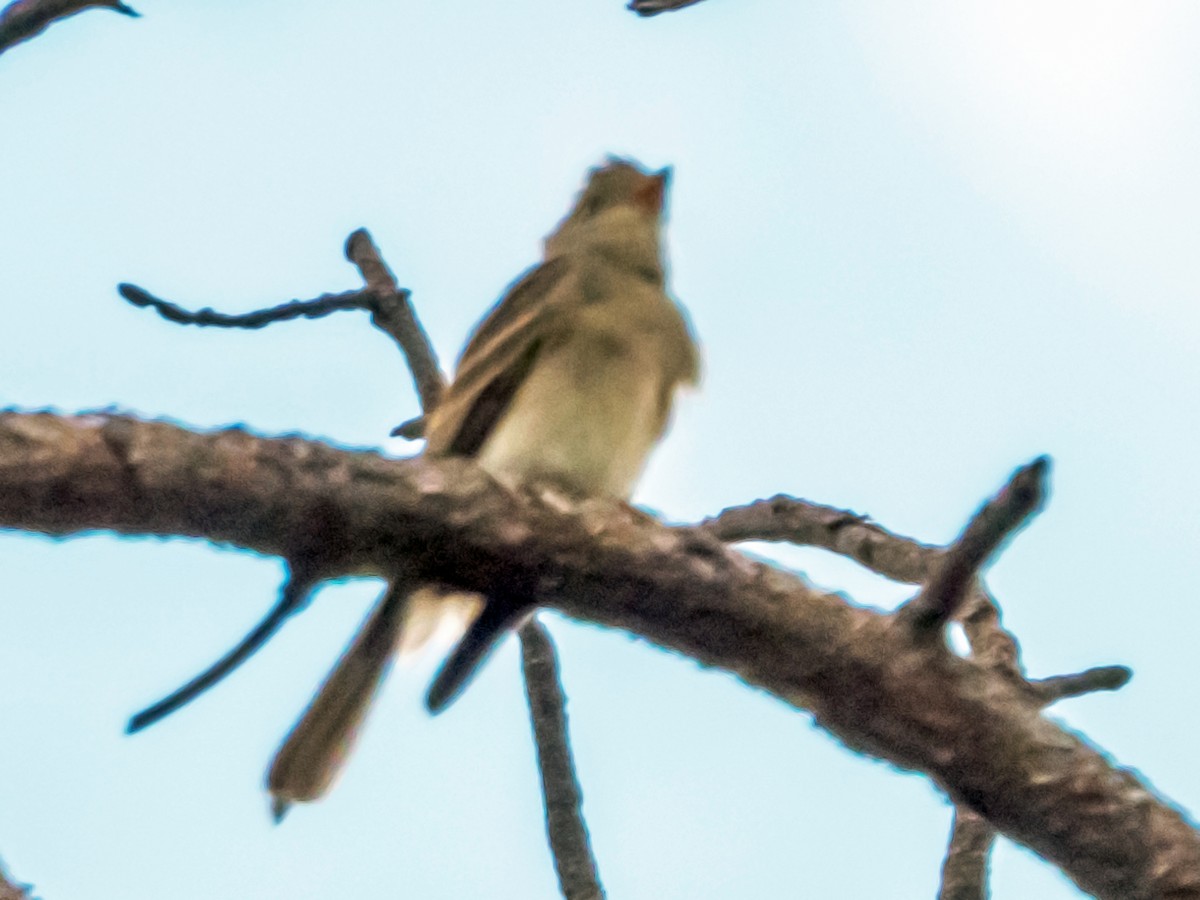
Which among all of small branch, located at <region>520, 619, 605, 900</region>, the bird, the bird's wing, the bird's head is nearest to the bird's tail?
the bird

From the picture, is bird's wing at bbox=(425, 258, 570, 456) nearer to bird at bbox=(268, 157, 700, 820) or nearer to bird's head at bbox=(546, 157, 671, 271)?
bird at bbox=(268, 157, 700, 820)

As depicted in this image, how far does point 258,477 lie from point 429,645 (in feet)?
5.15

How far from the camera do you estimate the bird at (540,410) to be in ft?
11.6

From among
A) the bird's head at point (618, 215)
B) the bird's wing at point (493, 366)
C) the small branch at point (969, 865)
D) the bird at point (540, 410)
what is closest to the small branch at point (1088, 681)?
the small branch at point (969, 865)

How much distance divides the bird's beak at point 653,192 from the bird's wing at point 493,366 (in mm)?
976

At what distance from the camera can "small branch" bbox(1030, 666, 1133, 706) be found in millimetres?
2777

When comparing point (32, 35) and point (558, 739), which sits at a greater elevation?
point (32, 35)

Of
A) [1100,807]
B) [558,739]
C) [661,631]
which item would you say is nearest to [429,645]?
[558,739]

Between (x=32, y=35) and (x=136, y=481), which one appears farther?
(x=32, y=35)

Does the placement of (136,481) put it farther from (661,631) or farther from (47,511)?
(661,631)

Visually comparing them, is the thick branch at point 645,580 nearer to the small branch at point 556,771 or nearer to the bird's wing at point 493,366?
the small branch at point 556,771

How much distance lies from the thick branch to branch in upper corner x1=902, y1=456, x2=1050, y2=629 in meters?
0.08

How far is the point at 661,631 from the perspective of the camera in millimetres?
2707

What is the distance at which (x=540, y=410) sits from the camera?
4.16m
